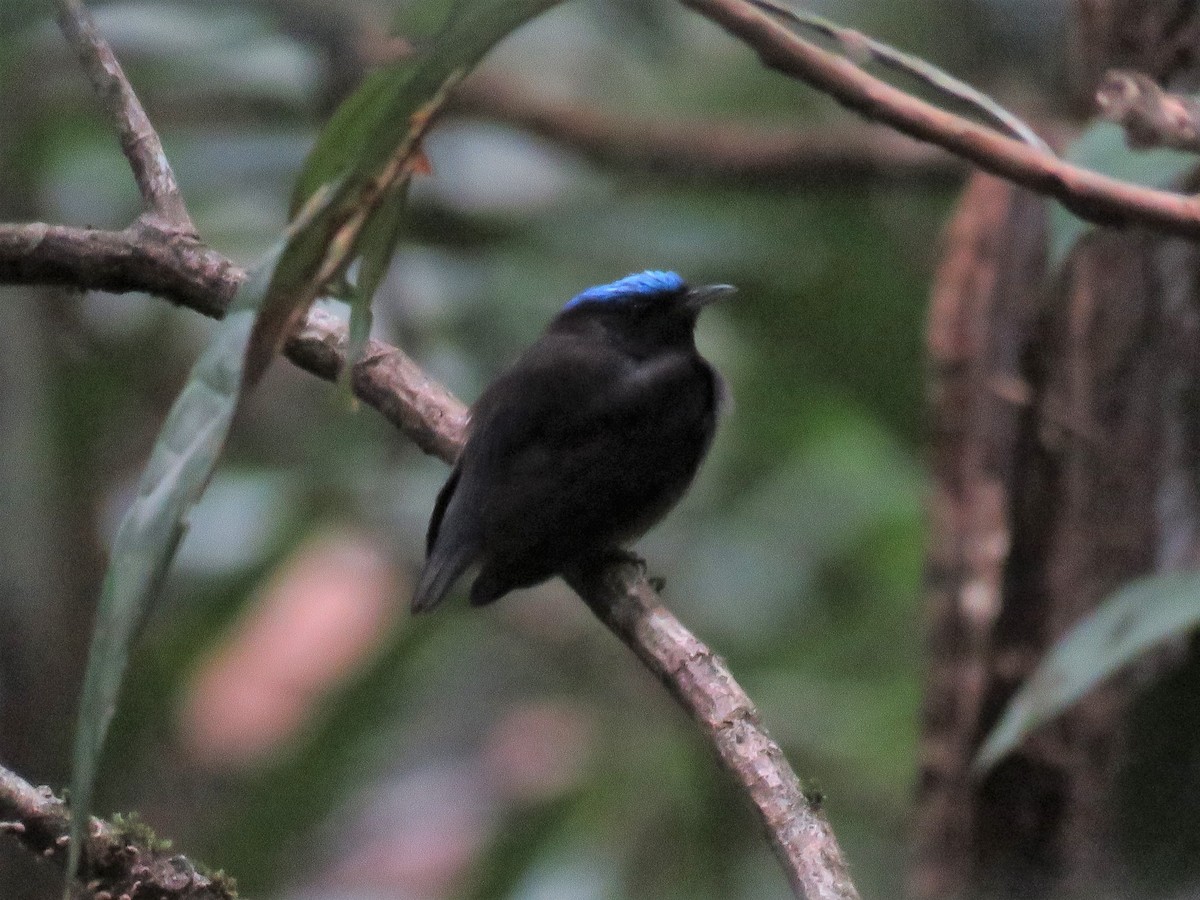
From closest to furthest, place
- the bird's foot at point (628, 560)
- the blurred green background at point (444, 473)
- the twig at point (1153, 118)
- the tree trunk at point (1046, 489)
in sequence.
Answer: the twig at point (1153, 118), the bird's foot at point (628, 560), the tree trunk at point (1046, 489), the blurred green background at point (444, 473)

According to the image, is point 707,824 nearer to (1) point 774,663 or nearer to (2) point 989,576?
(1) point 774,663

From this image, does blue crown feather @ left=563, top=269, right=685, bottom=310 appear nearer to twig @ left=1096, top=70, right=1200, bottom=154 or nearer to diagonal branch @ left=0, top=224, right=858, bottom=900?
diagonal branch @ left=0, top=224, right=858, bottom=900

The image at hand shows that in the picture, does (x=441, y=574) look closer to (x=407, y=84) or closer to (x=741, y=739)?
(x=741, y=739)

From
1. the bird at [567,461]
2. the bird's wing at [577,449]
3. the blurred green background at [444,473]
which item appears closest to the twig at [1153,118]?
the bird at [567,461]

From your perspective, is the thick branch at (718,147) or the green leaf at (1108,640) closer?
the green leaf at (1108,640)

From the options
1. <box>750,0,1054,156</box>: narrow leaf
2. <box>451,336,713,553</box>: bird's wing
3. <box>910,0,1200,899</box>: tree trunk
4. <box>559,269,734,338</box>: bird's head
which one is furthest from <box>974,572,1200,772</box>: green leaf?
<box>559,269,734,338</box>: bird's head

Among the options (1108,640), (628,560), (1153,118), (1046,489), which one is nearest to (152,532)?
(1153,118)

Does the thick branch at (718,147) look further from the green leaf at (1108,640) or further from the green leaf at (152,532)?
the green leaf at (152,532)
